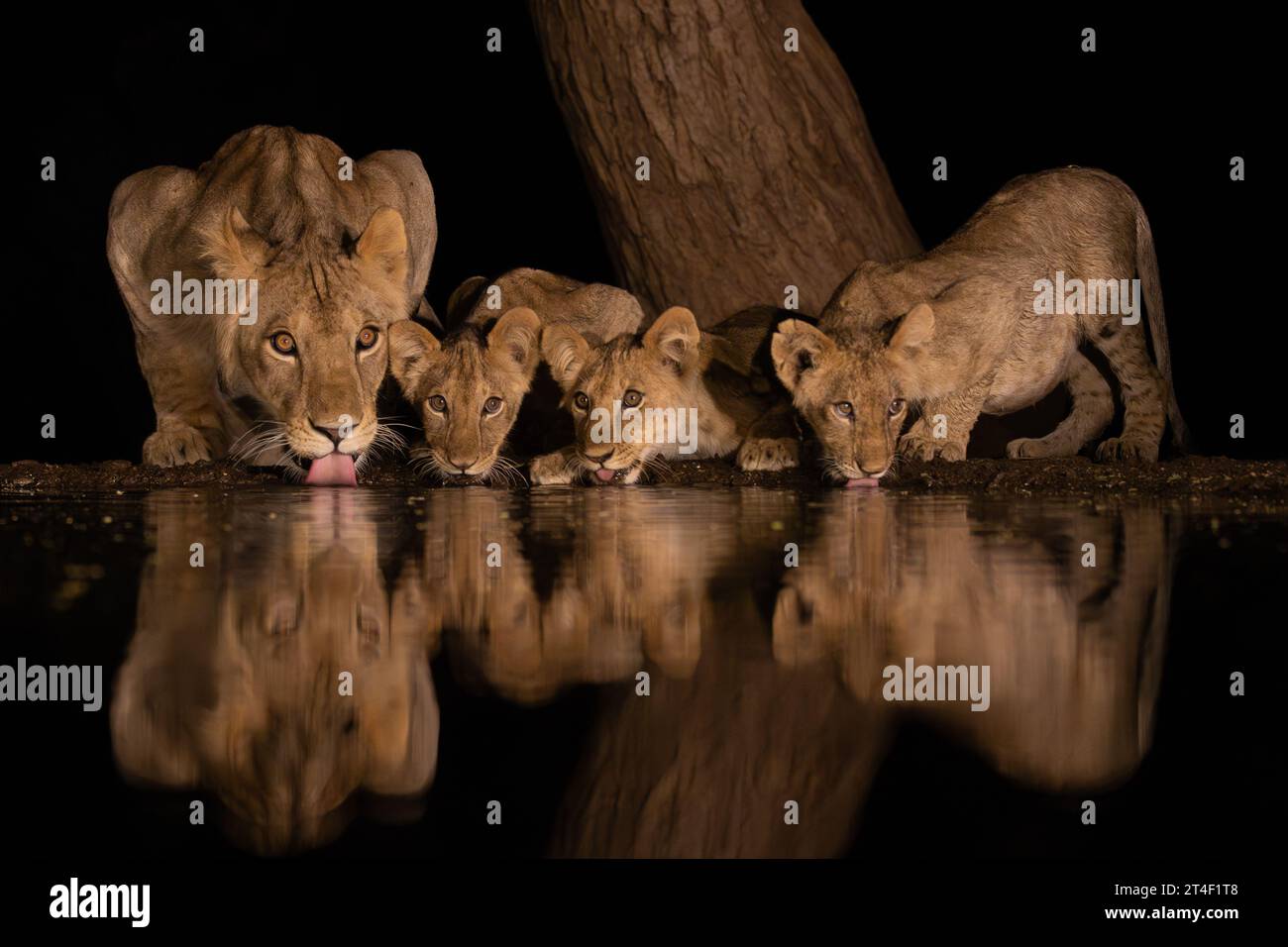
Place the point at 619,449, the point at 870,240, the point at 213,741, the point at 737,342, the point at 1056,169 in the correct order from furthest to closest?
1. the point at 870,240
2. the point at 1056,169
3. the point at 737,342
4. the point at 619,449
5. the point at 213,741

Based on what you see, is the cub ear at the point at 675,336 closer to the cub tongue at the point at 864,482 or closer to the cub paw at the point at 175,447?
the cub tongue at the point at 864,482

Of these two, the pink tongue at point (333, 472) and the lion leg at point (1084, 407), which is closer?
the pink tongue at point (333, 472)

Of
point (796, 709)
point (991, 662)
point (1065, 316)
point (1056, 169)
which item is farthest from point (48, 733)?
point (1056, 169)

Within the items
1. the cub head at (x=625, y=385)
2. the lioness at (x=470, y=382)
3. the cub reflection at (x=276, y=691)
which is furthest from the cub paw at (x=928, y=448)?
the cub reflection at (x=276, y=691)

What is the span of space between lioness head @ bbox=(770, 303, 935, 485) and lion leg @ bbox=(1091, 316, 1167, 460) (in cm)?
134

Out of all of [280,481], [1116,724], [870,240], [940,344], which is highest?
[870,240]

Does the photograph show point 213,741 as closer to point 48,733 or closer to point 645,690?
point 48,733

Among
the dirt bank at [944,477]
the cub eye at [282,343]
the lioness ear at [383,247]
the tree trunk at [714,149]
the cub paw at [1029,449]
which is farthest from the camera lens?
the tree trunk at [714,149]

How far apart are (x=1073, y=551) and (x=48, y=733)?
2518 millimetres

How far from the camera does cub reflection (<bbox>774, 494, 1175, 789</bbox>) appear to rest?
226cm

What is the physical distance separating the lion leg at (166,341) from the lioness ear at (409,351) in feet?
3.27

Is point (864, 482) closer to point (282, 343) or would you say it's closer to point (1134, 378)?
point (1134, 378)

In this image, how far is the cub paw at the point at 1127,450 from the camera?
271 inches

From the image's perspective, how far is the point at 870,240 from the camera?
801cm
